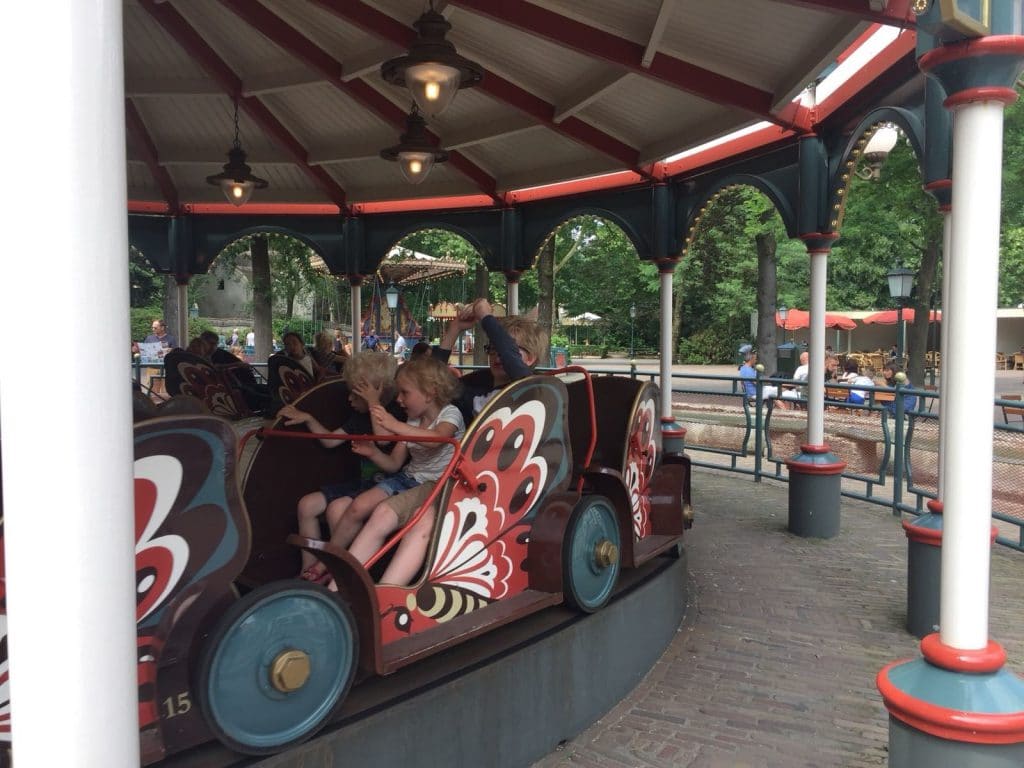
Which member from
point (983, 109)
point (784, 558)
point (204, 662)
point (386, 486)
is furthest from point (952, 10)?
point (784, 558)

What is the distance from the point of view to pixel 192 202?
10344 mm

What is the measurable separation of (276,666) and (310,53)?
17.3 ft

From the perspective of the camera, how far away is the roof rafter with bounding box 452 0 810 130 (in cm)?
510

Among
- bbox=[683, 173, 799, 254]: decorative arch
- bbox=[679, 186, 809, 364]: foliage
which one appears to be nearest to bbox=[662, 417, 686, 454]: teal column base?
bbox=[683, 173, 799, 254]: decorative arch

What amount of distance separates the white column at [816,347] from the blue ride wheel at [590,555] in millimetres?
3180

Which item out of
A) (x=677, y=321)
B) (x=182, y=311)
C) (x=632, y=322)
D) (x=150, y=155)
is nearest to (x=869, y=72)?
(x=150, y=155)

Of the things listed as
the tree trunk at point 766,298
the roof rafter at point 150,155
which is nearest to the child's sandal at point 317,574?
the roof rafter at point 150,155

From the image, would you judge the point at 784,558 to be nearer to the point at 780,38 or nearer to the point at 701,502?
the point at 701,502

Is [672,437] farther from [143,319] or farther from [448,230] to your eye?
[143,319]

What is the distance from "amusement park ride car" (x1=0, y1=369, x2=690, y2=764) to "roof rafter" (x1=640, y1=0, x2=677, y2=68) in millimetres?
2115

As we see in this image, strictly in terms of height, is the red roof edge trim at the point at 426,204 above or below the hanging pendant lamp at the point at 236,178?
above

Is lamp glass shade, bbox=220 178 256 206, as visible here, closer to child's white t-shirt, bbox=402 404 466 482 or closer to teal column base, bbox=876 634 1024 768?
child's white t-shirt, bbox=402 404 466 482

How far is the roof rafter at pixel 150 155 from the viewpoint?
326 inches

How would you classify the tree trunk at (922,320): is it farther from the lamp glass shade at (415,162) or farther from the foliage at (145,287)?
the foliage at (145,287)
